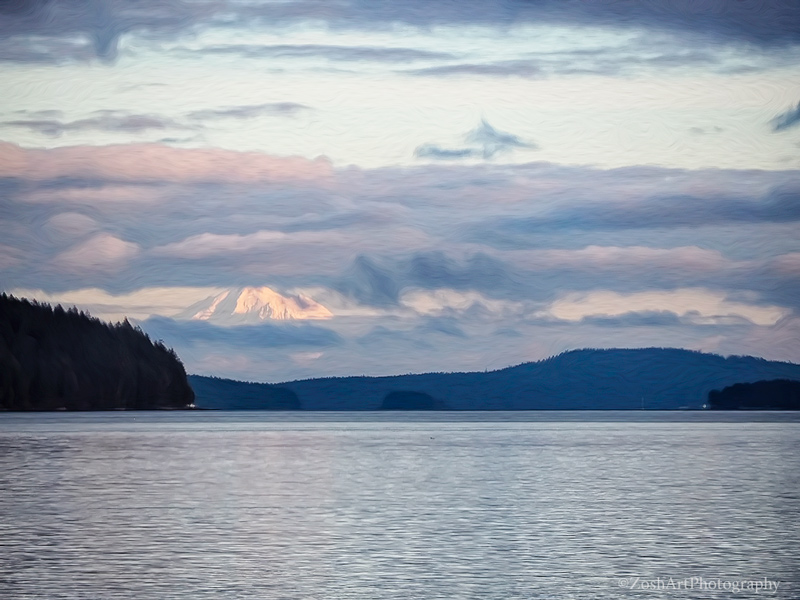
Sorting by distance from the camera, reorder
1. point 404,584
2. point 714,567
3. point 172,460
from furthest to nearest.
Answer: point 172,460 → point 714,567 → point 404,584

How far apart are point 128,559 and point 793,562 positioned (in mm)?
18769

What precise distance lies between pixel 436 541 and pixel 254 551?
6.01m

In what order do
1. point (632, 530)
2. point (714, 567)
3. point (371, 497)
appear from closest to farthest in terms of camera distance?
point (714, 567), point (632, 530), point (371, 497)

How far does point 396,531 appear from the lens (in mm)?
40875

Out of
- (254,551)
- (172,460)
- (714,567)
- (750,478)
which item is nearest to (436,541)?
(254,551)

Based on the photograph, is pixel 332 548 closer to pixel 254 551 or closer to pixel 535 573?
pixel 254 551

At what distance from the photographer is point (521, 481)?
63.4 meters

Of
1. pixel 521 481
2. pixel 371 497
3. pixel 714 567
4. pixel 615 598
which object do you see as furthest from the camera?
pixel 521 481

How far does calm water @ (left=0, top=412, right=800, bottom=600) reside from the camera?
99.8 feet

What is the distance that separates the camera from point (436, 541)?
38.3 meters

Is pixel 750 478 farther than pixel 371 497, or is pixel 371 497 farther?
pixel 750 478

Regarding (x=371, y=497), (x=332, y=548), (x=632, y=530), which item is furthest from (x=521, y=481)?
(x=332, y=548)

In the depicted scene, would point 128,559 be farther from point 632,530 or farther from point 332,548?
point 632,530

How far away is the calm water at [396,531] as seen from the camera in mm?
30422
